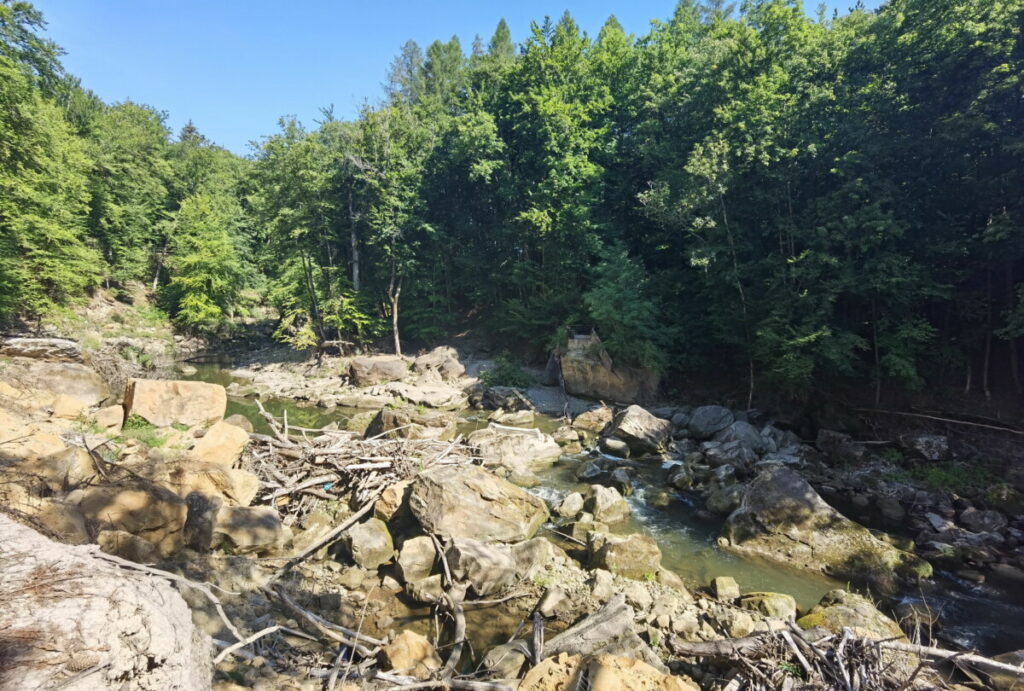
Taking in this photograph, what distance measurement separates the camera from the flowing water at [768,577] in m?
7.55

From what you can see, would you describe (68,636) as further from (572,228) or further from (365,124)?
(365,124)

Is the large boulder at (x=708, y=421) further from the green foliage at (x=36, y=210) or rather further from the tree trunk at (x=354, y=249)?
the tree trunk at (x=354, y=249)

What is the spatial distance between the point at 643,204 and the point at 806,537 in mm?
18695

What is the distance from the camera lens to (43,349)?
14.2m

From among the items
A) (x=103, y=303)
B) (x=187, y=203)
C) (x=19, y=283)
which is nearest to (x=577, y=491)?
(x=19, y=283)

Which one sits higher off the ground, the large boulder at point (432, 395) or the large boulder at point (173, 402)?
the large boulder at point (173, 402)

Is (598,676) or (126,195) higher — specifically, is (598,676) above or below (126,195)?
below

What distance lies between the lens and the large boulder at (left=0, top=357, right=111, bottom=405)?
12555 millimetres

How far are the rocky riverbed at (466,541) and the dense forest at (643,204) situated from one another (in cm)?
533

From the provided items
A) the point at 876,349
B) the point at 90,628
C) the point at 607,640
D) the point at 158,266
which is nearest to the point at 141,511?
the point at 90,628

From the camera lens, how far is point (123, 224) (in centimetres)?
3872

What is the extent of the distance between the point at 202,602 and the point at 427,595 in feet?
11.0

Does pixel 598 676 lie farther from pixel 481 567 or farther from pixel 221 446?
pixel 221 446

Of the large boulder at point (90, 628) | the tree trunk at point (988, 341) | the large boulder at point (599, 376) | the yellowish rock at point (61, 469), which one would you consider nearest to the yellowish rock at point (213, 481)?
the yellowish rock at point (61, 469)
